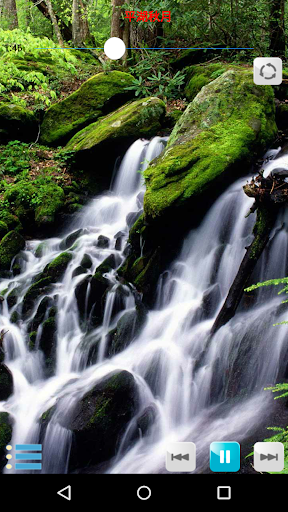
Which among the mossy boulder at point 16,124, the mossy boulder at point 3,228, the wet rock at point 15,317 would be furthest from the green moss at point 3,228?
the mossy boulder at point 16,124

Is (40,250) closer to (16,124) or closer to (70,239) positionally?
(70,239)

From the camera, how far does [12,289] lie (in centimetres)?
708

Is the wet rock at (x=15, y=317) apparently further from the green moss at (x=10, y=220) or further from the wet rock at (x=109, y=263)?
the green moss at (x=10, y=220)

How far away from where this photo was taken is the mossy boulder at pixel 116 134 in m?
9.50

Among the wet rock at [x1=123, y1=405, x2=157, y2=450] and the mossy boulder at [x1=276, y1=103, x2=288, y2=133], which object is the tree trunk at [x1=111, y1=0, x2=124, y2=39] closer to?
the mossy boulder at [x1=276, y1=103, x2=288, y2=133]

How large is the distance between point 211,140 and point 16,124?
20.4 ft

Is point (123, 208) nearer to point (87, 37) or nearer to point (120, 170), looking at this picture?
point (120, 170)

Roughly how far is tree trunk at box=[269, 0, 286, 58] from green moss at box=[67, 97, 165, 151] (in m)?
3.47

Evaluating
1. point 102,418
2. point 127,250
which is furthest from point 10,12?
point 102,418

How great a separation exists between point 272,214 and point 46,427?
12.4 feet

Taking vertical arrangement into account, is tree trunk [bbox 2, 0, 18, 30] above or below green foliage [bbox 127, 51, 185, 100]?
above

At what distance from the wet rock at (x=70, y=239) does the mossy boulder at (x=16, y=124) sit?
4219 mm

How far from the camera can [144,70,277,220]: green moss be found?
6469 millimetres
